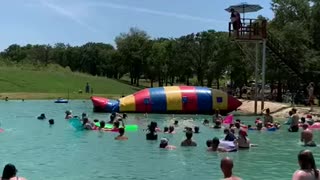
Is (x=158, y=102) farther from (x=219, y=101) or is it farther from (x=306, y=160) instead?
(x=306, y=160)

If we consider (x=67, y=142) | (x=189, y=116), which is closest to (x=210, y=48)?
(x=189, y=116)

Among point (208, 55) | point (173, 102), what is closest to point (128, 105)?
point (173, 102)

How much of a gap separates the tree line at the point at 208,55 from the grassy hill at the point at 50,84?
1434cm

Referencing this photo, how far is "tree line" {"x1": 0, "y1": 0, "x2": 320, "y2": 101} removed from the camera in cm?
5388

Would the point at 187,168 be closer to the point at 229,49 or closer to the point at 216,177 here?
the point at 216,177

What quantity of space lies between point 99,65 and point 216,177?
12609cm

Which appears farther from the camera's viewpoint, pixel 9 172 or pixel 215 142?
pixel 215 142

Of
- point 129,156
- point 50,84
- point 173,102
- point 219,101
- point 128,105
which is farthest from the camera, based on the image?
point 50,84

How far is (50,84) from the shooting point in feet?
261

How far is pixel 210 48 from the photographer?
307 ft

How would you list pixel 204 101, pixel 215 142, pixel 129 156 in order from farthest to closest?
pixel 204 101, pixel 215 142, pixel 129 156

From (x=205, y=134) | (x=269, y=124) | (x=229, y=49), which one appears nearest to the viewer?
(x=205, y=134)

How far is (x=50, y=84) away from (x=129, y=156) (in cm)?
6132

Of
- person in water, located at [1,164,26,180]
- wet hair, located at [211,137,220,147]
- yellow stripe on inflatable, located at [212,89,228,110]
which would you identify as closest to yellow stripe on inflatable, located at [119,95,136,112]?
yellow stripe on inflatable, located at [212,89,228,110]
